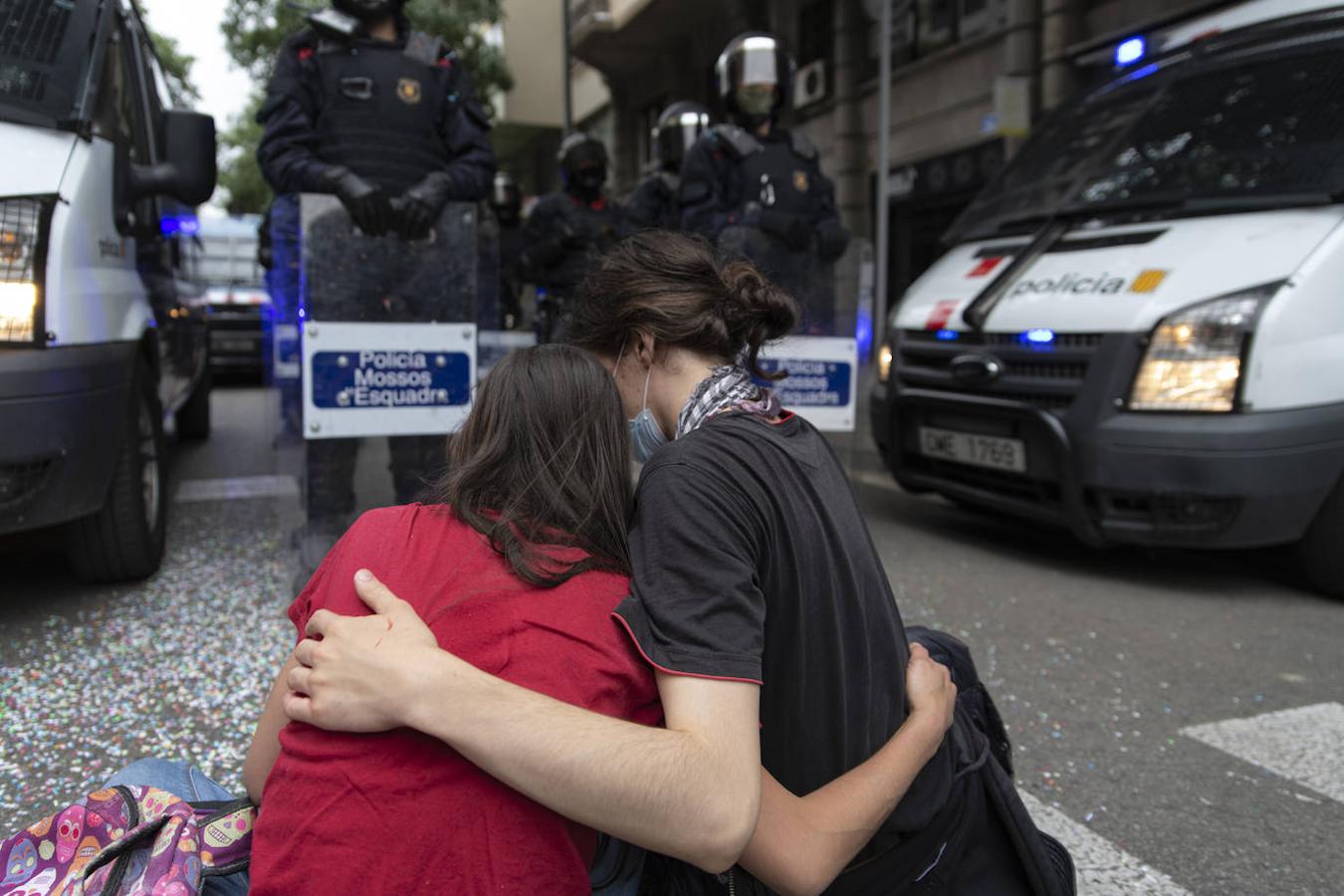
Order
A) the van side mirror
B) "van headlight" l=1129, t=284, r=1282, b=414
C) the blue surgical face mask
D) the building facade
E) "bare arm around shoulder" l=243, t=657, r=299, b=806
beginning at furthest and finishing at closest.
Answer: the building facade < the van side mirror < "van headlight" l=1129, t=284, r=1282, b=414 < the blue surgical face mask < "bare arm around shoulder" l=243, t=657, r=299, b=806

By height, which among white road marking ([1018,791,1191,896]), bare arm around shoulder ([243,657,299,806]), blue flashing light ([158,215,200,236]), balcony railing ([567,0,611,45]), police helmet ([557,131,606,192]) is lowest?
white road marking ([1018,791,1191,896])

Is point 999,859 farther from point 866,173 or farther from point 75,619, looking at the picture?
point 866,173

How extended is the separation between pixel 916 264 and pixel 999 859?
14.2 meters

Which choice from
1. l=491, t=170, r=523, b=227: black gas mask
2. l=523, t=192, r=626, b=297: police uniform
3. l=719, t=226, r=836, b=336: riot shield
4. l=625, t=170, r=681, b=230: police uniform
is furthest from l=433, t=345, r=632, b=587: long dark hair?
l=491, t=170, r=523, b=227: black gas mask

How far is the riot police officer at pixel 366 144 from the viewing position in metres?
3.97

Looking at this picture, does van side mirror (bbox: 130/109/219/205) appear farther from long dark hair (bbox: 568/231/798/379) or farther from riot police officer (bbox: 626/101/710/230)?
riot police officer (bbox: 626/101/710/230)

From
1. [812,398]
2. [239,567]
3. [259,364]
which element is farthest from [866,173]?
[239,567]

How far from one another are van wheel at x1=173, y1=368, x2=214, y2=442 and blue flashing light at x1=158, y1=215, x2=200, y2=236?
1736 millimetres

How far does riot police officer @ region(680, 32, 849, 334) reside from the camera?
5449 millimetres

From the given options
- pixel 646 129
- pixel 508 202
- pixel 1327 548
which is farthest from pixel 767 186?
pixel 646 129

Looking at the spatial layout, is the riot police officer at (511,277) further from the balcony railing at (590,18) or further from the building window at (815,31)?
the balcony railing at (590,18)

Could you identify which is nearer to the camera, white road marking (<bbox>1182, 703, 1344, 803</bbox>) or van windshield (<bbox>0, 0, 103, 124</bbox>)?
white road marking (<bbox>1182, 703, 1344, 803</bbox>)

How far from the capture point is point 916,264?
49.6ft

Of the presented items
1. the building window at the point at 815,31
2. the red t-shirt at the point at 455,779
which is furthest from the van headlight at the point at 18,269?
the building window at the point at 815,31
